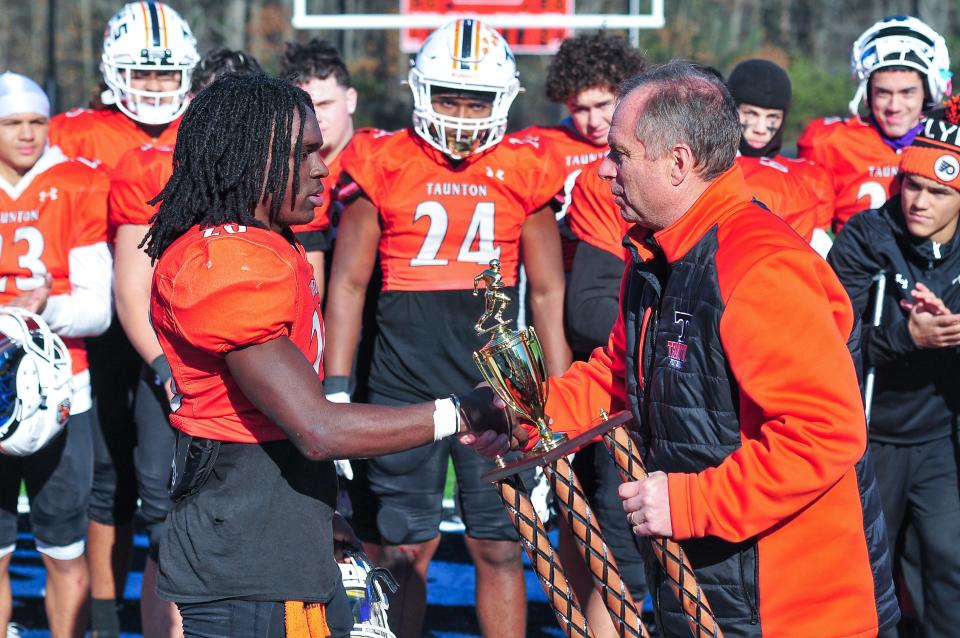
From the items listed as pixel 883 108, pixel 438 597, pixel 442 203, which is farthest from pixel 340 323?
pixel 883 108

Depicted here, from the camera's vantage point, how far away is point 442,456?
4168 mm

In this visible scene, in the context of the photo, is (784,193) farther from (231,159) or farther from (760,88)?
(231,159)

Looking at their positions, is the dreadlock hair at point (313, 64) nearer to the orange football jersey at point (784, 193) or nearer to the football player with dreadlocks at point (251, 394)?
the orange football jersey at point (784, 193)

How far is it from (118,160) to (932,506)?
3391mm

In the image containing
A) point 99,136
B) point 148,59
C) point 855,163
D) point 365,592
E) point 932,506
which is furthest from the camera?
point 99,136

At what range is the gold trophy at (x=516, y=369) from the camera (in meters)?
2.56

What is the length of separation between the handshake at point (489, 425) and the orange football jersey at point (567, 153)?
173 cm

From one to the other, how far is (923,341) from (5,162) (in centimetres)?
331

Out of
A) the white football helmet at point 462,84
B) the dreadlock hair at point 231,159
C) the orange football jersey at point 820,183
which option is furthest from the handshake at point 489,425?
the orange football jersey at point 820,183

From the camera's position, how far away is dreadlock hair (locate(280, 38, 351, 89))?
4.67 meters

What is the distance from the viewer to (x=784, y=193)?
414 centimetres

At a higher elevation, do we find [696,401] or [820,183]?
[820,183]

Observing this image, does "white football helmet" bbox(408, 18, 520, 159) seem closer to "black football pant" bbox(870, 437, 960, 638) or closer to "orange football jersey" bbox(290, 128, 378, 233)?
"orange football jersey" bbox(290, 128, 378, 233)

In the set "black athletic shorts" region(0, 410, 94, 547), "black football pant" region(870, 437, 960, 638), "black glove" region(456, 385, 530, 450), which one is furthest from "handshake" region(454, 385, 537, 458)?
"black athletic shorts" region(0, 410, 94, 547)
